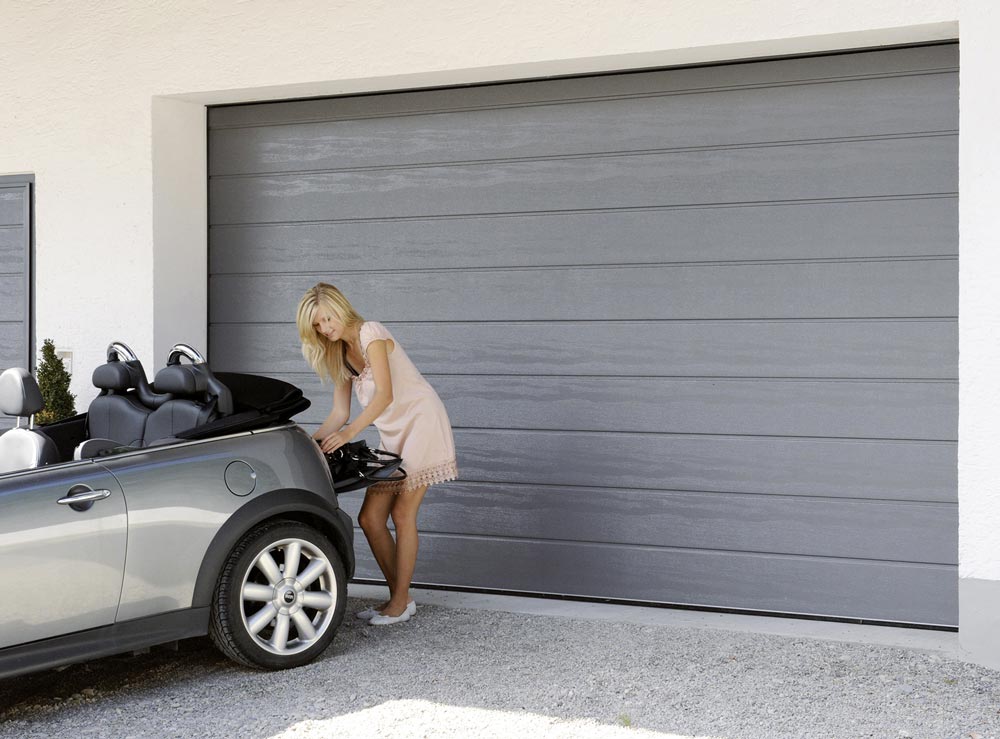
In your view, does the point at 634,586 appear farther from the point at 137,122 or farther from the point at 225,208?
the point at 137,122

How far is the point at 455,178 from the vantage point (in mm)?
6113

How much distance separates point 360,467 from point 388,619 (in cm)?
84

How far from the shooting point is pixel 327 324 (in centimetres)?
507

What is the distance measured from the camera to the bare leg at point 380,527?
17.6ft

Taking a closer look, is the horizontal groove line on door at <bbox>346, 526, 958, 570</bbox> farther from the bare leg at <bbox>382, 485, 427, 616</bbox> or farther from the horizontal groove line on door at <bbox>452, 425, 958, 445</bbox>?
the bare leg at <bbox>382, 485, 427, 616</bbox>

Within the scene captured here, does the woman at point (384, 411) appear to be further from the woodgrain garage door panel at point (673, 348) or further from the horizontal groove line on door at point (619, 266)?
the horizontal groove line on door at point (619, 266)

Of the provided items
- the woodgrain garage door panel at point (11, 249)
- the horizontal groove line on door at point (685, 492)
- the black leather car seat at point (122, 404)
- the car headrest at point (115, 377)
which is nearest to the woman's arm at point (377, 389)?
the black leather car seat at point (122, 404)

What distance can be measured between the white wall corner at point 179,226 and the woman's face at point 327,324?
66.6 inches

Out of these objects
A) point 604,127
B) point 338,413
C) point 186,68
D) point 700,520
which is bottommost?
point 700,520

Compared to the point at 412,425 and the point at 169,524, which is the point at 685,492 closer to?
the point at 412,425

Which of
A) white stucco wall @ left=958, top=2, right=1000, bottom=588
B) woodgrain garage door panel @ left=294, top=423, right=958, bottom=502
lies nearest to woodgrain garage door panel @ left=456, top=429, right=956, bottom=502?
woodgrain garage door panel @ left=294, top=423, right=958, bottom=502

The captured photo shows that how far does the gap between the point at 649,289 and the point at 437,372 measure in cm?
127

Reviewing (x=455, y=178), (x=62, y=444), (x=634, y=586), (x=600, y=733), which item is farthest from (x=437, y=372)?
(x=600, y=733)

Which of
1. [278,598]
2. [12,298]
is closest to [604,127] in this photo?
[278,598]
